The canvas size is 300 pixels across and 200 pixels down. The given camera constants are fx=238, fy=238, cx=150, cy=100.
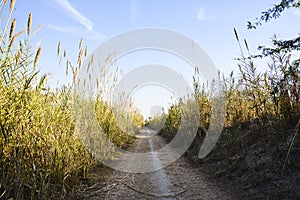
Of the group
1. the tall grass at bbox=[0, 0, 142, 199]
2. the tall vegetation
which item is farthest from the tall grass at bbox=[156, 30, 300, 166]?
the tall grass at bbox=[0, 0, 142, 199]

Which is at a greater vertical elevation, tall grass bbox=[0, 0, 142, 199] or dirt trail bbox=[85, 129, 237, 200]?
tall grass bbox=[0, 0, 142, 199]

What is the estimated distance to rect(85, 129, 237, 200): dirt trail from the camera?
2.36 meters

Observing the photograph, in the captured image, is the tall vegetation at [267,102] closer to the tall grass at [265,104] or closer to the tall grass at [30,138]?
the tall grass at [265,104]

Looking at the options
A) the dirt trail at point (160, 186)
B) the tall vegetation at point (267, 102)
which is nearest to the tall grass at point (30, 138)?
the dirt trail at point (160, 186)

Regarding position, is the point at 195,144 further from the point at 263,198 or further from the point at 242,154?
the point at 263,198

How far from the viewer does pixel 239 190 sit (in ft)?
7.61

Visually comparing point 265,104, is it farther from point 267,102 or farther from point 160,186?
point 160,186

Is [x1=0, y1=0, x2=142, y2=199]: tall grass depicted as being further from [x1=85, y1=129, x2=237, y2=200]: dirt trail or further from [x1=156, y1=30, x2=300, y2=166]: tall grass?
[x1=156, y1=30, x2=300, y2=166]: tall grass

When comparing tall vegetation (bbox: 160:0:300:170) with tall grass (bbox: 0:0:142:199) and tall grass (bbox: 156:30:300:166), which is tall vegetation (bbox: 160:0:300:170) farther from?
tall grass (bbox: 0:0:142:199)

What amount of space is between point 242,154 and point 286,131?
0.61m

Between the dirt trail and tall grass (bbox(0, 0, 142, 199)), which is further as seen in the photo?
the dirt trail

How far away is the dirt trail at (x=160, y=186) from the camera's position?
7.73 feet

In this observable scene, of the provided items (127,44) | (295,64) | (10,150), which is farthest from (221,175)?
(127,44)

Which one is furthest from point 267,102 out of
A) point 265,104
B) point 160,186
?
point 160,186
